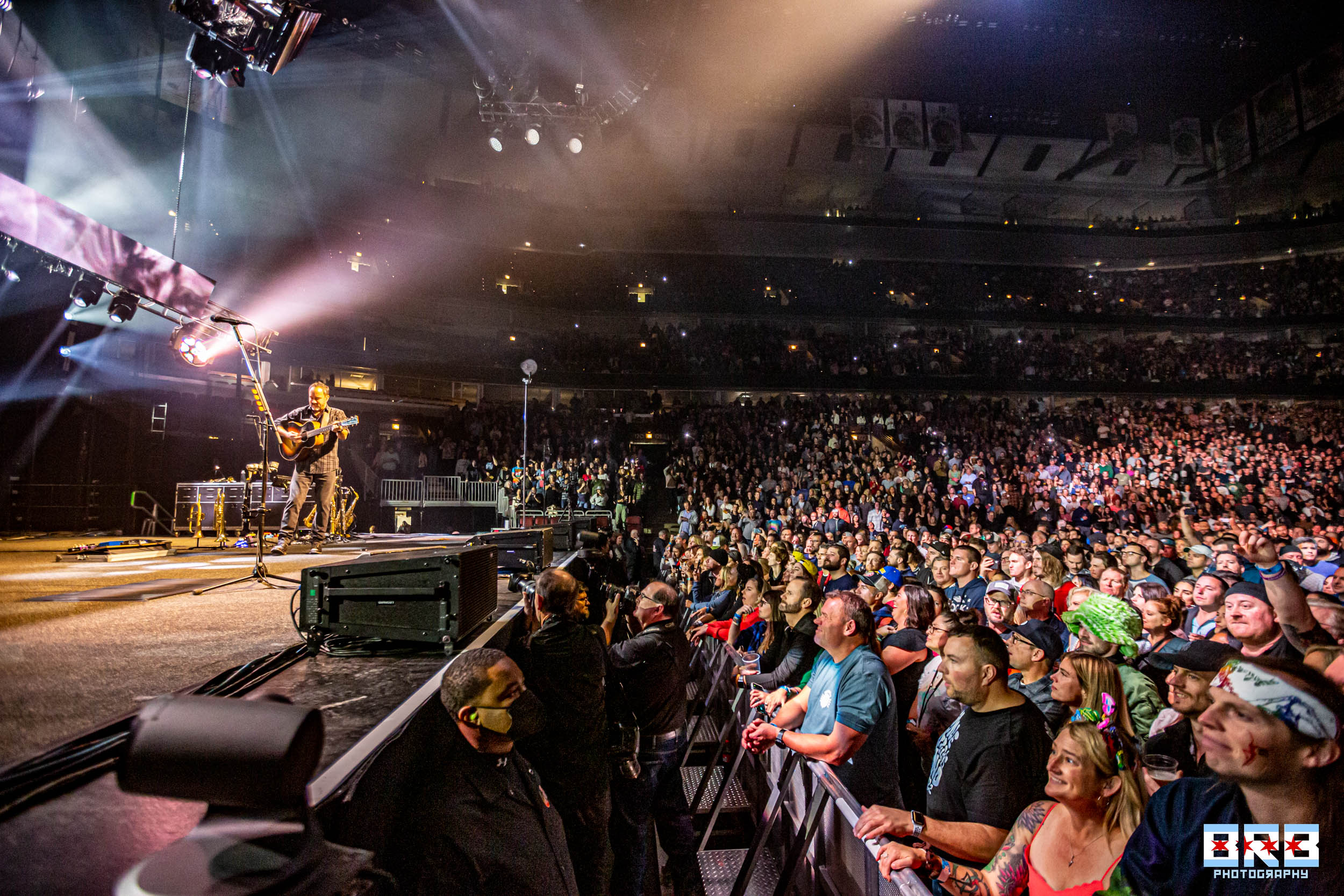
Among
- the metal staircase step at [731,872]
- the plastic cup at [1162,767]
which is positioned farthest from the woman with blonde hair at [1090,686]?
the metal staircase step at [731,872]

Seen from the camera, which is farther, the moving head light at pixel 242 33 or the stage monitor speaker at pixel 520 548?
the moving head light at pixel 242 33

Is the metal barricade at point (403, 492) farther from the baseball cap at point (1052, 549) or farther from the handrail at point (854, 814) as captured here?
the handrail at point (854, 814)

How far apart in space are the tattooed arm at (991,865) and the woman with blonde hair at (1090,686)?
80 centimetres

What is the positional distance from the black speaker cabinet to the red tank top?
93.1 inches

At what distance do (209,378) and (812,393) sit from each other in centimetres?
1872

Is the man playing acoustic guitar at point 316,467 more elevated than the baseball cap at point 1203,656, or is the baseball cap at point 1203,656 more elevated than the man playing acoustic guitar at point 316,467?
the man playing acoustic guitar at point 316,467

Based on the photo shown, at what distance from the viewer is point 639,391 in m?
23.0

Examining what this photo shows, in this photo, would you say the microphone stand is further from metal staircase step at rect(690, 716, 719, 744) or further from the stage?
metal staircase step at rect(690, 716, 719, 744)

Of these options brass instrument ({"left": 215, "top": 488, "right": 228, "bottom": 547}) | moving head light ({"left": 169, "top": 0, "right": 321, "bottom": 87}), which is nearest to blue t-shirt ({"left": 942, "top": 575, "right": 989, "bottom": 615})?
brass instrument ({"left": 215, "top": 488, "right": 228, "bottom": 547})

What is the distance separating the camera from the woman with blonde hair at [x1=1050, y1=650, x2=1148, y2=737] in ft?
7.87

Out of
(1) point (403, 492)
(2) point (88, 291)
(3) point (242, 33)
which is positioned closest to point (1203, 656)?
(2) point (88, 291)

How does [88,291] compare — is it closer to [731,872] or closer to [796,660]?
[796,660]

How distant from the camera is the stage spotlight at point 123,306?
4.98 metres

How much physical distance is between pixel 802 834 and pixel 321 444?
16.8ft
